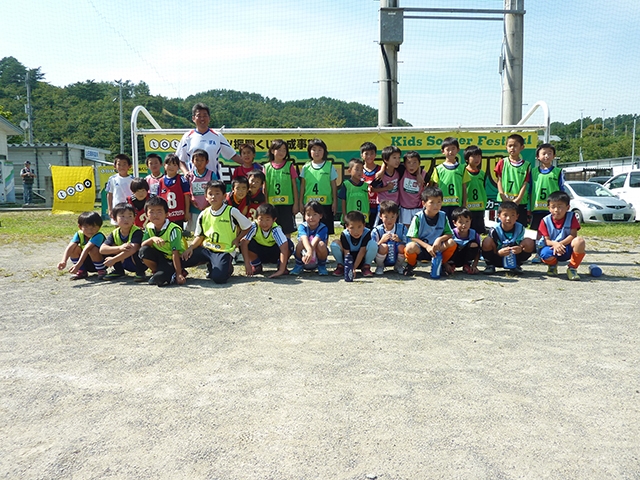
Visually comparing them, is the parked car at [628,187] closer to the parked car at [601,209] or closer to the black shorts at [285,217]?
the parked car at [601,209]

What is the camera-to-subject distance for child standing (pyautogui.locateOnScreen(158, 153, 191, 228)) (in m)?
6.89

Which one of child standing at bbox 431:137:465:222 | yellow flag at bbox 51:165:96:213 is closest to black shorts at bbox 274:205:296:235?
child standing at bbox 431:137:465:222

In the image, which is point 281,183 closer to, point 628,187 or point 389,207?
point 389,207

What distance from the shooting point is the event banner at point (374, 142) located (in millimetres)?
8352

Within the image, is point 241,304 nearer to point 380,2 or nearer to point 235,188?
point 235,188

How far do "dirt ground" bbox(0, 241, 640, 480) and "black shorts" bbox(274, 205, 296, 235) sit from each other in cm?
215

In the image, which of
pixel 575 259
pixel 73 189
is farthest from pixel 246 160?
pixel 73 189

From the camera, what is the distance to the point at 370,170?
6941mm

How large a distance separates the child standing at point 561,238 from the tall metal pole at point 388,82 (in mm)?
5048

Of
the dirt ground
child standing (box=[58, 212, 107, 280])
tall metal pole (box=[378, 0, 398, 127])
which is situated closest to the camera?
the dirt ground

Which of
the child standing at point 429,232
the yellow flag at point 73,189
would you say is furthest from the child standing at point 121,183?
the yellow flag at point 73,189

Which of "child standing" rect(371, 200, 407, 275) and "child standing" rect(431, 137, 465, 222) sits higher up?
"child standing" rect(431, 137, 465, 222)

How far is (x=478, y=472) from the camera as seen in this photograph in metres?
2.06

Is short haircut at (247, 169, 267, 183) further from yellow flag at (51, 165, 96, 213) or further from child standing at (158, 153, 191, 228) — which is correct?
yellow flag at (51, 165, 96, 213)
